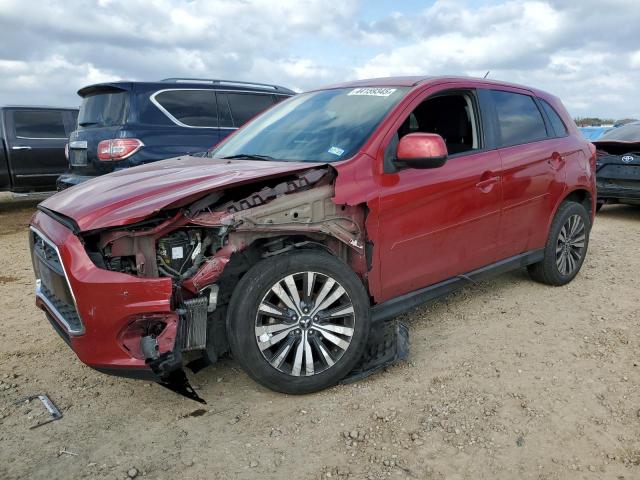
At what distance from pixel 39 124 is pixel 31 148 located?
55 cm

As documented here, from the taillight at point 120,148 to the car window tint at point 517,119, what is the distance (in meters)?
3.98

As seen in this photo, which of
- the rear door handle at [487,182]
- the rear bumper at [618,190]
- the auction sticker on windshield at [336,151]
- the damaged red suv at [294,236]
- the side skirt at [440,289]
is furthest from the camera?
the rear bumper at [618,190]

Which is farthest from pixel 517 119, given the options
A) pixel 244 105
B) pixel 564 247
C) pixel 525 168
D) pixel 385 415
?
pixel 244 105

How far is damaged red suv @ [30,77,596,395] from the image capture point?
262 cm

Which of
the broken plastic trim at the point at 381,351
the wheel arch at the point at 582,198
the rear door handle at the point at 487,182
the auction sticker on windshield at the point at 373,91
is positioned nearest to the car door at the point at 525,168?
the rear door handle at the point at 487,182

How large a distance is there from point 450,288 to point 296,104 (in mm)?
1809

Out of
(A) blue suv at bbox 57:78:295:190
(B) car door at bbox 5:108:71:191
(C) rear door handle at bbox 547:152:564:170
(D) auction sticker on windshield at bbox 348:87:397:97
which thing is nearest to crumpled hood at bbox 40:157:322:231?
(D) auction sticker on windshield at bbox 348:87:397:97

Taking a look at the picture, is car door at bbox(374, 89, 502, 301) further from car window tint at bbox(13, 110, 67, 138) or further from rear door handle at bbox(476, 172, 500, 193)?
car window tint at bbox(13, 110, 67, 138)

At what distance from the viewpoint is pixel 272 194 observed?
9.48 feet

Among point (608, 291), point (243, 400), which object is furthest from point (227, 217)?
point (608, 291)

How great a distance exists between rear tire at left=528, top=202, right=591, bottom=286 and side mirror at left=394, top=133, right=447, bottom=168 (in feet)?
6.33

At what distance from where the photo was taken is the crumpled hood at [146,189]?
2.59m

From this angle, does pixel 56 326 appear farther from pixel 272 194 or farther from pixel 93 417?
pixel 272 194

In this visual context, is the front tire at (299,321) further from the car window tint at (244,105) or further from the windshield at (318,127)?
the car window tint at (244,105)
